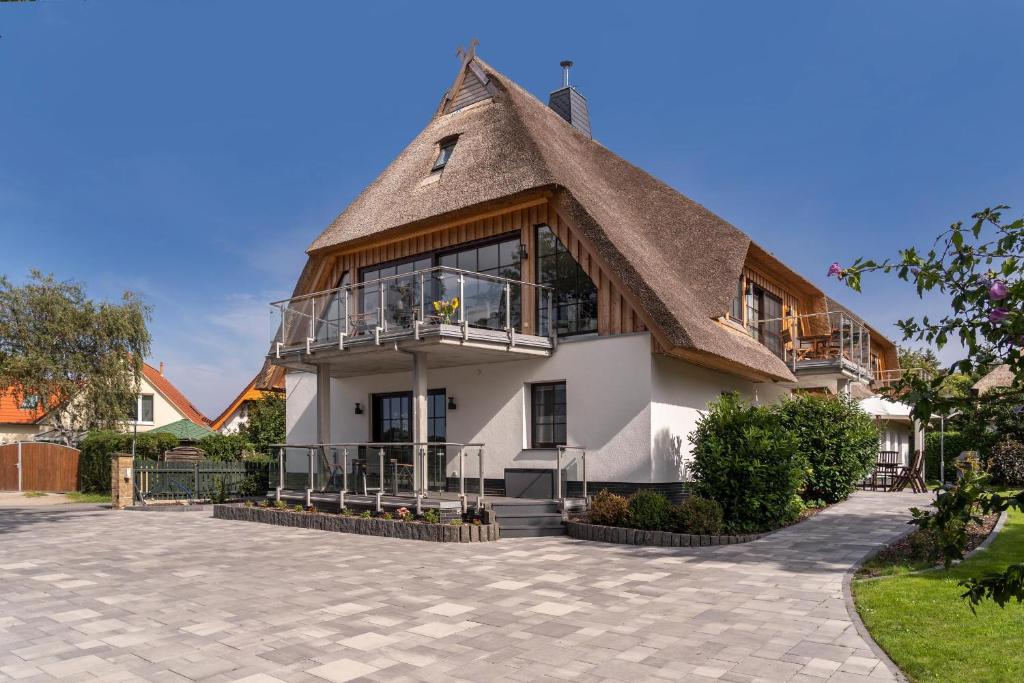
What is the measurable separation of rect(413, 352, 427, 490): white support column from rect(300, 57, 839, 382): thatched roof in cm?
384

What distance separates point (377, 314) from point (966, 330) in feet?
44.4

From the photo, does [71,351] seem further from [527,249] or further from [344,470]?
[527,249]

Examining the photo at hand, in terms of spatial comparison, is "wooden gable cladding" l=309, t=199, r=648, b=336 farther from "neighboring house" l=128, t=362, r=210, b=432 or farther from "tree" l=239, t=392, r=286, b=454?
"neighboring house" l=128, t=362, r=210, b=432

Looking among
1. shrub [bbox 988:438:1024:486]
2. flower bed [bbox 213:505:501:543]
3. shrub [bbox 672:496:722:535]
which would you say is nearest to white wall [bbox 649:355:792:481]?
shrub [bbox 672:496:722:535]

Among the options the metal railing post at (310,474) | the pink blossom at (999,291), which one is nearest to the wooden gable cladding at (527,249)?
the metal railing post at (310,474)

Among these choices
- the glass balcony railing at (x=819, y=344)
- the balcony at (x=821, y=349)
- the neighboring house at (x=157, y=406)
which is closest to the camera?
the balcony at (x=821, y=349)

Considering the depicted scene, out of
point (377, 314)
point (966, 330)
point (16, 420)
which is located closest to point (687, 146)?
point (377, 314)

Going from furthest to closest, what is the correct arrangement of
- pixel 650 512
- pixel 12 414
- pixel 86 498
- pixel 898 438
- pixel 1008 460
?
1. pixel 12 414
2. pixel 898 438
3. pixel 86 498
4. pixel 1008 460
5. pixel 650 512

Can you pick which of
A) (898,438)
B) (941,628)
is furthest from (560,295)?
(898,438)

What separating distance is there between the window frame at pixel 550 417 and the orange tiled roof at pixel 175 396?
3344cm

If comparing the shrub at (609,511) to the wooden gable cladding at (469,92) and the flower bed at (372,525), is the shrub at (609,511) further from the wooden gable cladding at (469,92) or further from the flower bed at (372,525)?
the wooden gable cladding at (469,92)

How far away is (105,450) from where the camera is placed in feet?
88.5

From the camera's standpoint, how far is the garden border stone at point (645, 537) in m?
12.4

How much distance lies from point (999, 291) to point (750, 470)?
1078cm
